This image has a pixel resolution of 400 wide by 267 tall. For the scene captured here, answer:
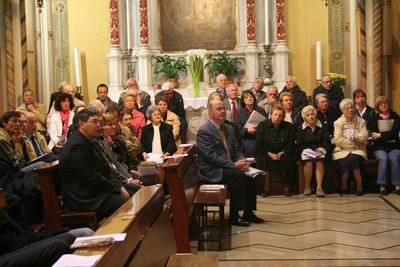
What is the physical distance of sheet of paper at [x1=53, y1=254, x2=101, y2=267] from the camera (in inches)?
92.0

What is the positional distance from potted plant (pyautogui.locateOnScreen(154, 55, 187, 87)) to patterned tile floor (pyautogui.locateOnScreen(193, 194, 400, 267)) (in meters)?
4.61

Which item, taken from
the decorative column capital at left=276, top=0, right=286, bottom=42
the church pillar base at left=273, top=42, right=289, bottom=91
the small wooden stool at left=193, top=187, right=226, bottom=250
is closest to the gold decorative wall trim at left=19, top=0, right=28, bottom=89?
the church pillar base at left=273, top=42, right=289, bottom=91

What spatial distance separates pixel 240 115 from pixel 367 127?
1753mm

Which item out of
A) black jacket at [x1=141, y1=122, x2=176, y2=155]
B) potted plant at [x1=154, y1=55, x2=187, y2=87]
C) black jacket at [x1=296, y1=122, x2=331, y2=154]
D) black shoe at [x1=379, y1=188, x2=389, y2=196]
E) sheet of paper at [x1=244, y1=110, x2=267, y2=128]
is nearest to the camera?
black jacket at [x1=141, y1=122, x2=176, y2=155]

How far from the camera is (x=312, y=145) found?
873 cm

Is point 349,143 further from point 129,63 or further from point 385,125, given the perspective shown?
point 129,63

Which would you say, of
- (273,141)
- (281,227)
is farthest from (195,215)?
(273,141)

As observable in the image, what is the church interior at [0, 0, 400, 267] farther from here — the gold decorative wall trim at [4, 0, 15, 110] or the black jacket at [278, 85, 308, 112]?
the black jacket at [278, 85, 308, 112]

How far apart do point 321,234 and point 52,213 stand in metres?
2.60

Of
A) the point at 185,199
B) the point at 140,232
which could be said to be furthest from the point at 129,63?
the point at 140,232

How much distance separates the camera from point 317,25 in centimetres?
1295

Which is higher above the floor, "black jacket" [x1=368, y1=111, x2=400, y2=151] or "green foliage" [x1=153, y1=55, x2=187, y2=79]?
"green foliage" [x1=153, y1=55, x2=187, y2=79]

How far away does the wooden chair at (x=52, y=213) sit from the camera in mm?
5215

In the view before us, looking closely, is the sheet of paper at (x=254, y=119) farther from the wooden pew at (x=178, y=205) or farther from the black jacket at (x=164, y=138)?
the wooden pew at (x=178, y=205)
